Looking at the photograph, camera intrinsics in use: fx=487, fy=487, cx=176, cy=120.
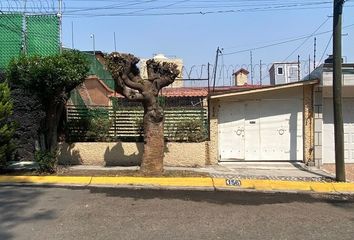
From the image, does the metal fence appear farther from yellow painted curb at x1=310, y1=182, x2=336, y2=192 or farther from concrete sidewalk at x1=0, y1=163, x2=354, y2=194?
yellow painted curb at x1=310, y1=182, x2=336, y2=192

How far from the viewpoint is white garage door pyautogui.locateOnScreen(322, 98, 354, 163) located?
55.6 feet

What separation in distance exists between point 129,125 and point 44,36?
15.5 feet

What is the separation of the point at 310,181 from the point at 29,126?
8993 mm

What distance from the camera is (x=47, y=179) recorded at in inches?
504

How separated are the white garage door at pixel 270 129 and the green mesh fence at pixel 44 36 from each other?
668 cm

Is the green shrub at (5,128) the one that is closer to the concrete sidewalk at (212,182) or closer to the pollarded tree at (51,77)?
the pollarded tree at (51,77)

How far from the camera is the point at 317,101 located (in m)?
16.6

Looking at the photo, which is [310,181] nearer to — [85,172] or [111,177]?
[111,177]

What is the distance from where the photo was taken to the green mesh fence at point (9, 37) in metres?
17.4

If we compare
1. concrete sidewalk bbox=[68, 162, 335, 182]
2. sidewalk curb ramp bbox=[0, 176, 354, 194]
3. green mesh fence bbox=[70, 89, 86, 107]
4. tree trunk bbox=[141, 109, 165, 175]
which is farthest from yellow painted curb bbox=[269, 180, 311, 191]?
green mesh fence bbox=[70, 89, 86, 107]

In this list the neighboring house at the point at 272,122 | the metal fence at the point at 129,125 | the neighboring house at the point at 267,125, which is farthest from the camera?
the neighboring house at the point at 267,125

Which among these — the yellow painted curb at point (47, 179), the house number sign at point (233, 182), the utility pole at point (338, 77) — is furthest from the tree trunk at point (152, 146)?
the utility pole at point (338, 77)

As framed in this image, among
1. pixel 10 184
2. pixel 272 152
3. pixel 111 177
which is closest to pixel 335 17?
pixel 272 152

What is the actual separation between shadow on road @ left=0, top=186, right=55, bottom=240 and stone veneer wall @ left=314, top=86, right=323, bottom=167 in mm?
9417
